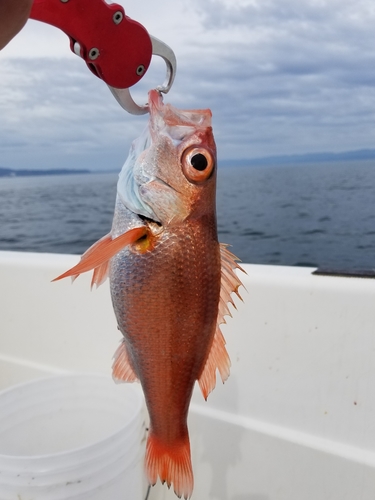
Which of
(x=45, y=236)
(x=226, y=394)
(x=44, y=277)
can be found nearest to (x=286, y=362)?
(x=226, y=394)

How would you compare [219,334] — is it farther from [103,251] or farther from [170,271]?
[103,251]

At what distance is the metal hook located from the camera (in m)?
1.33

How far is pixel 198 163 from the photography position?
115 centimetres

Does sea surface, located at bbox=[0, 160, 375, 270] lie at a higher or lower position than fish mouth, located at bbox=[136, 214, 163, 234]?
lower

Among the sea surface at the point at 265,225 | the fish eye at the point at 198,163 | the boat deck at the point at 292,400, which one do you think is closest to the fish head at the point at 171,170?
the fish eye at the point at 198,163

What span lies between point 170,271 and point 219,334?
0.23 metres

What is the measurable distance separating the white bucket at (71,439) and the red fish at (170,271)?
48 centimetres

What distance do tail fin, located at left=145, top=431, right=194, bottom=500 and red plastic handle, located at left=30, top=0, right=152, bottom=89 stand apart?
3.10ft

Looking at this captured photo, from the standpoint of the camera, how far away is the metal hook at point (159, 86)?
1.33m

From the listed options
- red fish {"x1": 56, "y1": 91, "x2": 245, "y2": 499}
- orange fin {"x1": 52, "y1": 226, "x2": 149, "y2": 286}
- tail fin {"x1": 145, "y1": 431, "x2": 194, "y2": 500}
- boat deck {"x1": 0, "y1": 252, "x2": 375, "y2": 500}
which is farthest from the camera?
boat deck {"x1": 0, "y1": 252, "x2": 375, "y2": 500}

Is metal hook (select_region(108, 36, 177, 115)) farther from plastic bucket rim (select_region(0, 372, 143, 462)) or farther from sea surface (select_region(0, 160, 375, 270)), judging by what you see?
sea surface (select_region(0, 160, 375, 270))

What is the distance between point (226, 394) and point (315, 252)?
9617 mm

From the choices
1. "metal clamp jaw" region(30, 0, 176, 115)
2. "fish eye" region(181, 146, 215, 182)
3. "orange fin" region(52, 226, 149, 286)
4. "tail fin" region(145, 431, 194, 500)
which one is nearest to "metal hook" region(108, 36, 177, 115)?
"metal clamp jaw" region(30, 0, 176, 115)

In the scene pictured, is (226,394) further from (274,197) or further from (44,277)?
(274,197)
